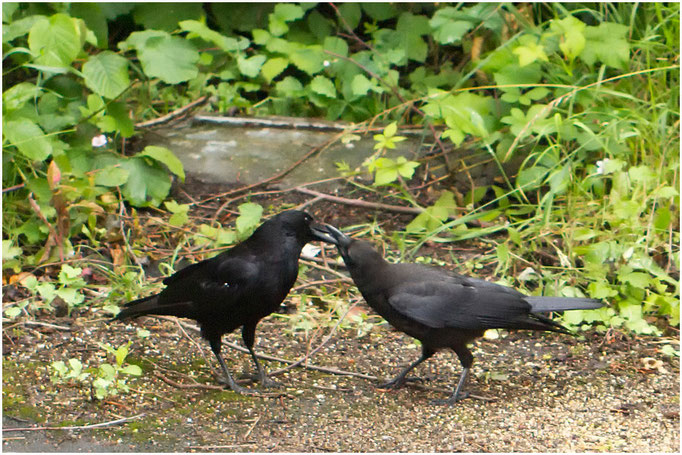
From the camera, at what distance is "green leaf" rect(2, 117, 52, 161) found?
496cm

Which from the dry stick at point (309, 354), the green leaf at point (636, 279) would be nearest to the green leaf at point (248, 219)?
the dry stick at point (309, 354)

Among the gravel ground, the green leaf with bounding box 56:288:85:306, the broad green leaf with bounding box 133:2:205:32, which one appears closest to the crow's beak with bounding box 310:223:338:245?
the gravel ground

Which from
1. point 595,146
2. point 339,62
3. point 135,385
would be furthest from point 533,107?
point 135,385

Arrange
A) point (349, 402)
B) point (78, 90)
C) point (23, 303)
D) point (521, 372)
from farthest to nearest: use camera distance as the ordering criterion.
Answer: point (78, 90)
point (23, 303)
point (521, 372)
point (349, 402)

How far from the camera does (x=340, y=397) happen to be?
151 inches

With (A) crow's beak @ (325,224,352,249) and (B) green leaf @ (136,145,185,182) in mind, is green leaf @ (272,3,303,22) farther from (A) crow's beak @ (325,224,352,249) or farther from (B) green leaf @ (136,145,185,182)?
(A) crow's beak @ (325,224,352,249)

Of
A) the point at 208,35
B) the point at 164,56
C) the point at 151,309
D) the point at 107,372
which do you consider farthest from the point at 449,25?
the point at 107,372

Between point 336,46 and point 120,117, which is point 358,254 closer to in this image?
point 120,117

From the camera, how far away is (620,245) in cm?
478

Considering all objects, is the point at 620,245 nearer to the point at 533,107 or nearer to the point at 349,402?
the point at 533,107

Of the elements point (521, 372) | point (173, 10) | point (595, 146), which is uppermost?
point (173, 10)

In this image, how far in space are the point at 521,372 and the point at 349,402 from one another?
0.91m

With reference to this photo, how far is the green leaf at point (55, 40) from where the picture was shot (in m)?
5.25

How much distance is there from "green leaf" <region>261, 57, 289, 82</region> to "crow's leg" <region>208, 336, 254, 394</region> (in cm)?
304
